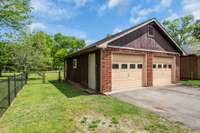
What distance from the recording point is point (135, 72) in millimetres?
11188

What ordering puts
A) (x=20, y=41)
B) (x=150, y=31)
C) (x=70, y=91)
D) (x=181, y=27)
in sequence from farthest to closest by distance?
1. (x=181, y=27)
2. (x=20, y=41)
3. (x=150, y=31)
4. (x=70, y=91)

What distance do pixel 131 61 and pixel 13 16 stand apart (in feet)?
30.6

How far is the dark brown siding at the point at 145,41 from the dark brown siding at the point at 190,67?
19.2 ft

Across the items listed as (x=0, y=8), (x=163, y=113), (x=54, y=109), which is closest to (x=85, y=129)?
(x=54, y=109)

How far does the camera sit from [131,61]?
11016 mm

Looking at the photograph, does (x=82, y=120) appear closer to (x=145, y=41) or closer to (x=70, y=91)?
(x=70, y=91)

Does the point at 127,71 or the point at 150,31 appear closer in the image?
the point at 127,71

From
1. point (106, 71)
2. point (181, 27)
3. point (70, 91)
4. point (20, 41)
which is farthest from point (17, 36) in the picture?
point (181, 27)

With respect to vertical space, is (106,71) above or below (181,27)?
below

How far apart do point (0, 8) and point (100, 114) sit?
1097cm

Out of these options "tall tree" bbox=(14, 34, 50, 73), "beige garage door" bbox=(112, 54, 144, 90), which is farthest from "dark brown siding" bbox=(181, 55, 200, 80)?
"tall tree" bbox=(14, 34, 50, 73)

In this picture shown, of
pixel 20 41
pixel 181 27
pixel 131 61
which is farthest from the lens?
pixel 181 27

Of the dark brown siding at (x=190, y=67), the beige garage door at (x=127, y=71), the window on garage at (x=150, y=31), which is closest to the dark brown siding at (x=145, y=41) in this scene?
the window on garage at (x=150, y=31)

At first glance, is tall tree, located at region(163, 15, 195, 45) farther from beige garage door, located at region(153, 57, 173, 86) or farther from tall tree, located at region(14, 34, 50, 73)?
tall tree, located at region(14, 34, 50, 73)
